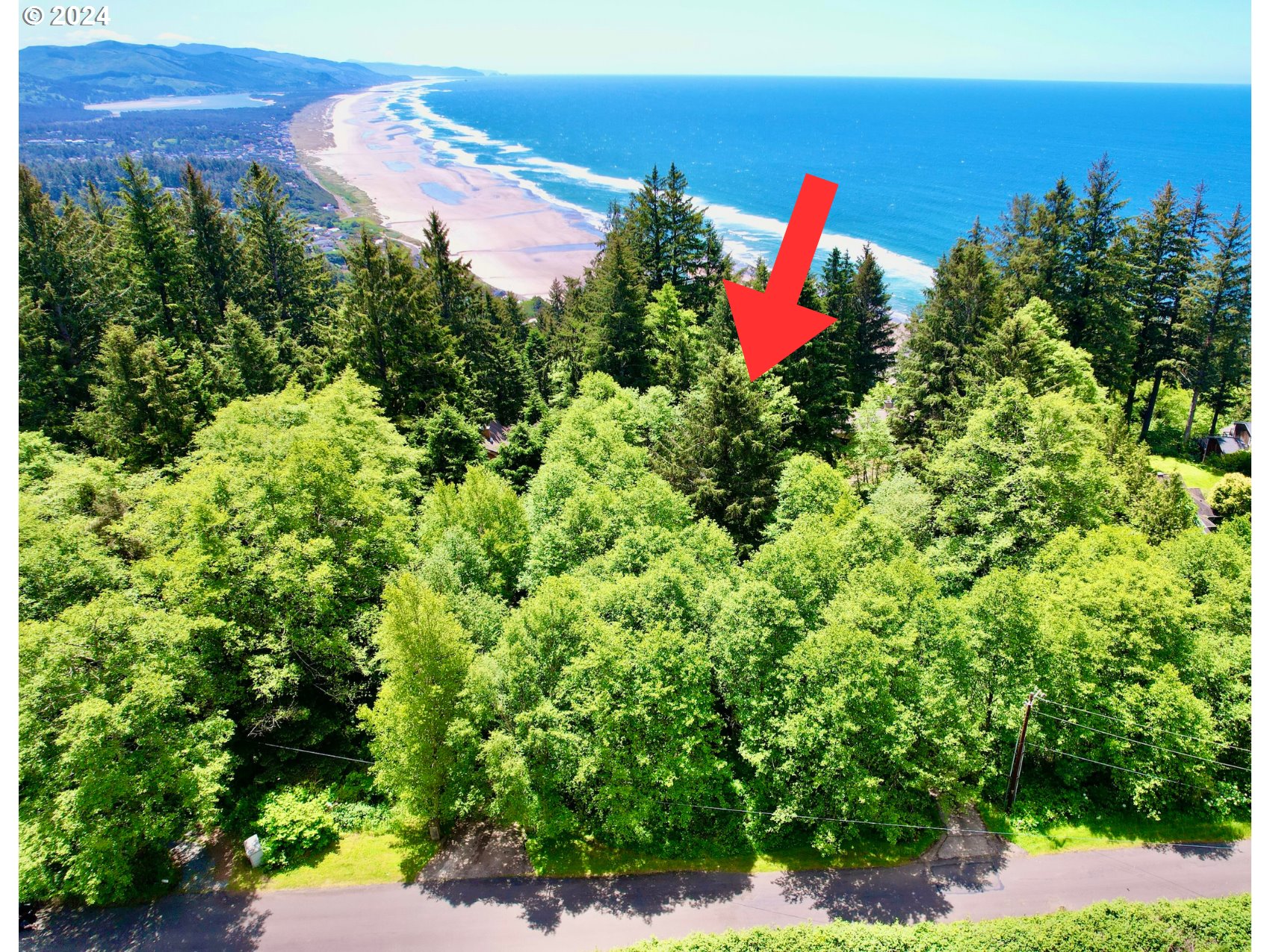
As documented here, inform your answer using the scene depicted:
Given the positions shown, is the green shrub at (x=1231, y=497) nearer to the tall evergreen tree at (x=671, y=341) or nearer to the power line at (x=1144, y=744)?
the power line at (x=1144, y=744)

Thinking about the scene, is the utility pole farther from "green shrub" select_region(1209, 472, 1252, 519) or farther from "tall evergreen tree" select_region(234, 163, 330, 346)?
"tall evergreen tree" select_region(234, 163, 330, 346)

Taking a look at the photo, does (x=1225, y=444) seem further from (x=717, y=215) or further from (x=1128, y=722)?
(x=717, y=215)

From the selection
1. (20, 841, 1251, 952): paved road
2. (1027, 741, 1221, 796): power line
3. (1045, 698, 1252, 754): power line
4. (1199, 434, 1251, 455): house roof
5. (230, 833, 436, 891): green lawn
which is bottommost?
(20, 841, 1251, 952): paved road

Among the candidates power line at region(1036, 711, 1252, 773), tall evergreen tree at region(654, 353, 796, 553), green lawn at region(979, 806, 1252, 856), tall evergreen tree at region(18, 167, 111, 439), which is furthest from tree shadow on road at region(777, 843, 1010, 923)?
tall evergreen tree at region(18, 167, 111, 439)

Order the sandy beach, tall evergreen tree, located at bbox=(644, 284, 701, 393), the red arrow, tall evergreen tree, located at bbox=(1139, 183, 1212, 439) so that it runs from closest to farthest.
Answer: the red arrow → tall evergreen tree, located at bbox=(644, 284, 701, 393) → tall evergreen tree, located at bbox=(1139, 183, 1212, 439) → the sandy beach

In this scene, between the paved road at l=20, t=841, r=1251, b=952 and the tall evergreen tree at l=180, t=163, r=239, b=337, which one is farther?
the tall evergreen tree at l=180, t=163, r=239, b=337

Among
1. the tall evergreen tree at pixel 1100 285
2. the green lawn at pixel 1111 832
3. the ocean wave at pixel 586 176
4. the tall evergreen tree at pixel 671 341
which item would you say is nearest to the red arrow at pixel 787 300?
the tall evergreen tree at pixel 671 341

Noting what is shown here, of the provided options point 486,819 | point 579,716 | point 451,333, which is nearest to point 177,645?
point 486,819

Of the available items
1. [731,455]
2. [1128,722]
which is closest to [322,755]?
[731,455]
